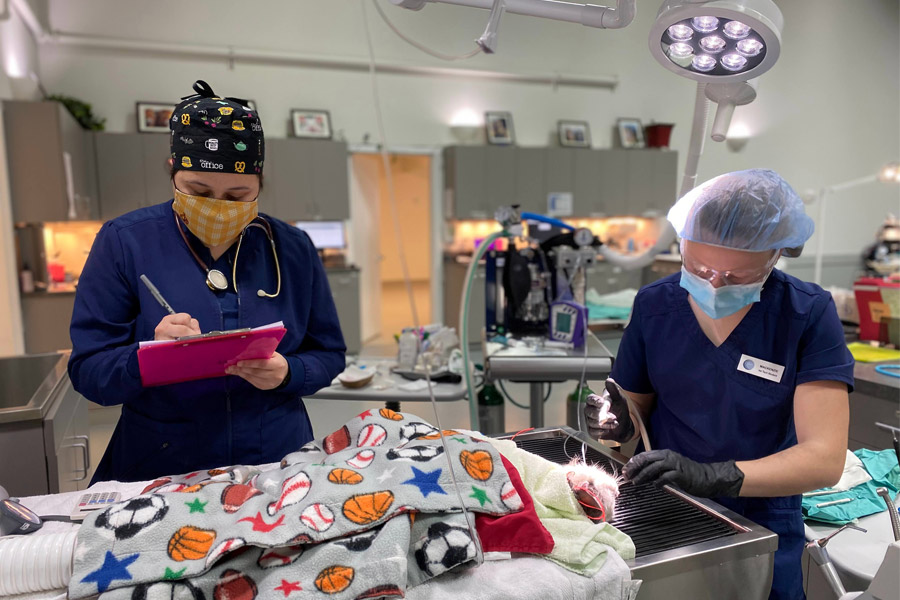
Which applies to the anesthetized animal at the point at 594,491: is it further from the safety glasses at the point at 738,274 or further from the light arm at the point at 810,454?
the safety glasses at the point at 738,274

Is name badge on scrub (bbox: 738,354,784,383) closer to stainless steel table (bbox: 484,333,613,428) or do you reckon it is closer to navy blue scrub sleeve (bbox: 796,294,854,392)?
navy blue scrub sleeve (bbox: 796,294,854,392)

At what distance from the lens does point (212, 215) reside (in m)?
1.34

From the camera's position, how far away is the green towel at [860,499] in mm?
1517

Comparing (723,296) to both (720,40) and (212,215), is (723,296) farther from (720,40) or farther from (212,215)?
(212,215)

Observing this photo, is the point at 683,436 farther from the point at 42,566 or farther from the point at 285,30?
the point at 285,30

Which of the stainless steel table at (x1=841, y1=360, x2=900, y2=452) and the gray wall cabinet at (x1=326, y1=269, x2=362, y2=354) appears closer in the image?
the stainless steel table at (x1=841, y1=360, x2=900, y2=452)

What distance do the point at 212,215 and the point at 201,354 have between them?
12.9 inches


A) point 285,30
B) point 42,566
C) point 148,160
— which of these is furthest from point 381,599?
point 285,30

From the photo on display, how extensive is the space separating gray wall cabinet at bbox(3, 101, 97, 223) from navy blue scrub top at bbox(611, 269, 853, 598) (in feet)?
16.6

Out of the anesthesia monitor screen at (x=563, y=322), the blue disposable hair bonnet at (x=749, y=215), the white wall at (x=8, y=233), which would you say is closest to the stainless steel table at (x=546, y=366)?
the anesthesia monitor screen at (x=563, y=322)

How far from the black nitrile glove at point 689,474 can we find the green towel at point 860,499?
581mm

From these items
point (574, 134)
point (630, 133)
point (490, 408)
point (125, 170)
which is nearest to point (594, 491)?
point (490, 408)

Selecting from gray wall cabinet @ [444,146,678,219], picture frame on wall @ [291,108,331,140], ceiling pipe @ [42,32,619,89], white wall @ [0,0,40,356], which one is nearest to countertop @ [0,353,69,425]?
white wall @ [0,0,40,356]

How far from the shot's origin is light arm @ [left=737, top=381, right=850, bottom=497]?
1159 millimetres
